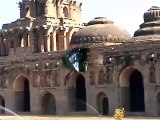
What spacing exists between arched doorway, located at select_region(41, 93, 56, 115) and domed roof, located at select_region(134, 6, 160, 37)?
8687 mm

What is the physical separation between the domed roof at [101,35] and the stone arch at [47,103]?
4.58m

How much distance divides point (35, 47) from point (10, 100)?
4990 millimetres

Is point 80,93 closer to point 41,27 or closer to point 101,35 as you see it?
point 101,35

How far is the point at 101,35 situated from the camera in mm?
34500

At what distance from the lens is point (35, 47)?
39438 millimetres

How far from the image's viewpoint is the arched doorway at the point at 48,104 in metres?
36.1

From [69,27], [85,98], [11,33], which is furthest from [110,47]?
[11,33]

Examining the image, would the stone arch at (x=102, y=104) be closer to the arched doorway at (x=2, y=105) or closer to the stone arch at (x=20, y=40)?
the arched doorway at (x=2, y=105)

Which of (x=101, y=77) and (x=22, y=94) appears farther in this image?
(x=22, y=94)

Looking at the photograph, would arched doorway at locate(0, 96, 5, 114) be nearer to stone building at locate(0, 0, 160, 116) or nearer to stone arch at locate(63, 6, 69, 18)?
stone building at locate(0, 0, 160, 116)

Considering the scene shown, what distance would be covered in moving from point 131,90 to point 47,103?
8.26 meters

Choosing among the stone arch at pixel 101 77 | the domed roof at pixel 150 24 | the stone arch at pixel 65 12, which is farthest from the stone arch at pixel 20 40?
the domed roof at pixel 150 24

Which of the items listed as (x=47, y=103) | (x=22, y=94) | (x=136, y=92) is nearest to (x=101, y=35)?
(x=136, y=92)

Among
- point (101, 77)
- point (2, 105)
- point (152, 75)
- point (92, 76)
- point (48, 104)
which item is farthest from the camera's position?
point (2, 105)
